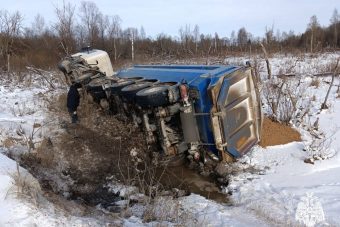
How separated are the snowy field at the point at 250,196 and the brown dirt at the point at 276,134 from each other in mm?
135

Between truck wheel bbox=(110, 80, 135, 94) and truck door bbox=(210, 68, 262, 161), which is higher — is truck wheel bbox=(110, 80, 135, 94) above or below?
above

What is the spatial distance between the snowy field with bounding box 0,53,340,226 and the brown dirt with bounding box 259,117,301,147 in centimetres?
14

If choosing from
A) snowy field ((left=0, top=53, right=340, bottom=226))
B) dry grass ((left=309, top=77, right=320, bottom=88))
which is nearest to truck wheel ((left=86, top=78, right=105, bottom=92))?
snowy field ((left=0, top=53, right=340, bottom=226))

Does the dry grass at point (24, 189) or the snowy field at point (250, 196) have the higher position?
the dry grass at point (24, 189)

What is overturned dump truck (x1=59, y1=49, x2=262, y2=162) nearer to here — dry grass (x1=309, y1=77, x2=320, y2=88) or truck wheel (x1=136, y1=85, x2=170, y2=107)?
truck wheel (x1=136, y1=85, x2=170, y2=107)

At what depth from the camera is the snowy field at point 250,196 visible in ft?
12.7

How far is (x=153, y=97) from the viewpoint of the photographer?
17.0ft

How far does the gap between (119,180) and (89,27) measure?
2606 cm

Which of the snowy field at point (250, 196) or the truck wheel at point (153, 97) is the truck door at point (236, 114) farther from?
the truck wheel at point (153, 97)

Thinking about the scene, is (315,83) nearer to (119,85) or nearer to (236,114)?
(236,114)

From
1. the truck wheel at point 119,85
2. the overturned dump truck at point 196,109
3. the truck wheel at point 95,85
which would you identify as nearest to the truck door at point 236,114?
the overturned dump truck at point 196,109

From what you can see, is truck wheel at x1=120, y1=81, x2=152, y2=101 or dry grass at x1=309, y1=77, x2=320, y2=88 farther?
dry grass at x1=309, y1=77, x2=320, y2=88

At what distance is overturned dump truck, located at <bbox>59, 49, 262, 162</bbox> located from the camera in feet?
17.5

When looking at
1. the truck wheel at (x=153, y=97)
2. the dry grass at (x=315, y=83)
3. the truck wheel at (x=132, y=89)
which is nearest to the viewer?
the truck wheel at (x=153, y=97)
